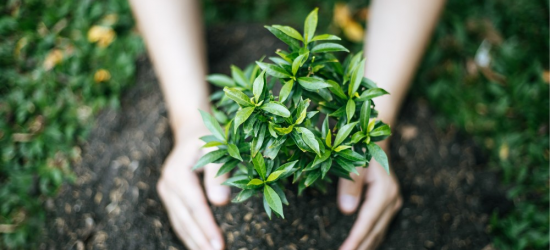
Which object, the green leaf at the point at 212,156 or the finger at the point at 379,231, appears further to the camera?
the finger at the point at 379,231

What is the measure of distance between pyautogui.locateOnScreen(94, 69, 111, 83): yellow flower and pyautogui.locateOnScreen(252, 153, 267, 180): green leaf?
70.1 inches

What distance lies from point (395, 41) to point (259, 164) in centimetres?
126

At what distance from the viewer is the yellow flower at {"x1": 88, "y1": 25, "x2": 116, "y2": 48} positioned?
3098mm

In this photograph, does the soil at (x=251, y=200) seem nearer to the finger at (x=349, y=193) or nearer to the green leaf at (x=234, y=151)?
the finger at (x=349, y=193)

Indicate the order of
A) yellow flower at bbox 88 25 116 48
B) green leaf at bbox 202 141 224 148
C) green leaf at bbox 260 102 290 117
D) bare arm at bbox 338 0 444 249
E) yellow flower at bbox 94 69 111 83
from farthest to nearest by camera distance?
yellow flower at bbox 88 25 116 48 → yellow flower at bbox 94 69 111 83 → bare arm at bbox 338 0 444 249 → green leaf at bbox 202 141 224 148 → green leaf at bbox 260 102 290 117

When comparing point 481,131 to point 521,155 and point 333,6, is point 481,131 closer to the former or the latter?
point 521,155

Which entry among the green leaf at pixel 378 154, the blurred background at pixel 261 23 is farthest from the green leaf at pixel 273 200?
the blurred background at pixel 261 23

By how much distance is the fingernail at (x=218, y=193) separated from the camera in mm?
1976

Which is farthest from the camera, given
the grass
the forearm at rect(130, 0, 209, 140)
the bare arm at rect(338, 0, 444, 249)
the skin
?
the grass

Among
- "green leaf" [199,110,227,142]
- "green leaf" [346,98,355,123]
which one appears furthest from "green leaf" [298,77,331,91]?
"green leaf" [199,110,227,142]

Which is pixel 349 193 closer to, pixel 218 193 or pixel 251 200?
pixel 251 200

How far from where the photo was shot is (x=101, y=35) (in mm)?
3113

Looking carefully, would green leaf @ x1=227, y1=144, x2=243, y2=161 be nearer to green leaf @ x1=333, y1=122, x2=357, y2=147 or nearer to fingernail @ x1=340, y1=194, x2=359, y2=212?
green leaf @ x1=333, y1=122, x2=357, y2=147

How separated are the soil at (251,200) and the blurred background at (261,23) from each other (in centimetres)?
8
